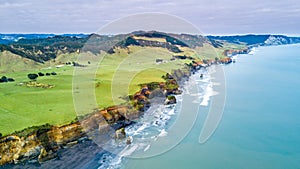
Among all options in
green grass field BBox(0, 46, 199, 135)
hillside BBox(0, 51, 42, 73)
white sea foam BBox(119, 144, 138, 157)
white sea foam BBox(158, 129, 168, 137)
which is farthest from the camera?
hillside BBox(0, 51, 42, 73)

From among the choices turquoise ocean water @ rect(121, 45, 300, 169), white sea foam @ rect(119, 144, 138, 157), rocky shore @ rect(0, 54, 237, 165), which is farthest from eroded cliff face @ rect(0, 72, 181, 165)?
turquoise ocean water @ rect(121, 45, 300, 169)

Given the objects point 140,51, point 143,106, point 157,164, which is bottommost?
point 157,164

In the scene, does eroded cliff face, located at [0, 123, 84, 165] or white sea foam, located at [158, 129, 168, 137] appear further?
white sea foam, located at [158, 129, 168, 137]

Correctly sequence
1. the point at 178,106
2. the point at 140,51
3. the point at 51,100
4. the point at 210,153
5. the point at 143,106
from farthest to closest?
the point at 140,51
the point at 178,106
the point at 143,106
the point at 51,100
the point at 210,153

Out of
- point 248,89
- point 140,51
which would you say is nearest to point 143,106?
point 248,89

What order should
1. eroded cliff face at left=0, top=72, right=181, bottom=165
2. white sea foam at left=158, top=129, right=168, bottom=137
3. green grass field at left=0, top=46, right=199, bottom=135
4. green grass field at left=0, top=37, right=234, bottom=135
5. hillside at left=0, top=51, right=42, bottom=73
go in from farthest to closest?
hillside at left=0, top=51, right=42, bottom=73
white sea foam at left=158, top=129, right=168, bottom=137
green grass field at left=0, top=37, right=234, bottom=135
green grass field at left=0, top=46, right=199, bottom=135
eroded cliff face at left=0, top=72, right=181, bottom=165

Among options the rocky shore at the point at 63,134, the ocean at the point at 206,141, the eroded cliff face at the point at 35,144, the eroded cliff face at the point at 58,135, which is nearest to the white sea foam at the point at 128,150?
the ocean at the point at 206,141

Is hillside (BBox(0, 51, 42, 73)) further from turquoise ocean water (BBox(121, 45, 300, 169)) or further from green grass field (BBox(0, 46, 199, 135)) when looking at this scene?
turquoise ocean water (BBox(121, 45, 300, 169))

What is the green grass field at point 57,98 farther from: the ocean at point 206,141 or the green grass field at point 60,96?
the ocean at point 206,141

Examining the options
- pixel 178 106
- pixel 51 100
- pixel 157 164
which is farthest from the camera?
pixel 178 106

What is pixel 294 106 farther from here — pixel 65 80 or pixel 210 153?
pixel 65 80

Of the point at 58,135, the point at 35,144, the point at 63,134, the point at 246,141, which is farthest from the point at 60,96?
the point at 246,141
